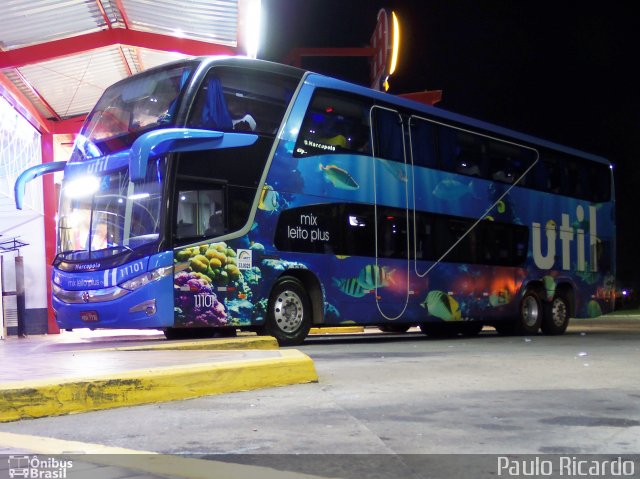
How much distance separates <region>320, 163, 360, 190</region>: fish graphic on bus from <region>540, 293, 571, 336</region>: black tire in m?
7.33

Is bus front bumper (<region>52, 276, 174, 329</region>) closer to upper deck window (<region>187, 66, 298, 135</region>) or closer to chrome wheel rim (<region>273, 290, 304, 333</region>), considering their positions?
chrome wheel rim (<region>273, 290, 304, 333</region>)

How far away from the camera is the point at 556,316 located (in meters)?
18.3

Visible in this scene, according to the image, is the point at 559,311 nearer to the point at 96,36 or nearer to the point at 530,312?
the point at 530,312

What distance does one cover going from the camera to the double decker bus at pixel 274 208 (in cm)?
1095

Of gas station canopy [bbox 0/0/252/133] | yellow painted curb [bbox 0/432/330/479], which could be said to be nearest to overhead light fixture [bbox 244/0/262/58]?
gas station canopy [bbox 0/0/252/133]

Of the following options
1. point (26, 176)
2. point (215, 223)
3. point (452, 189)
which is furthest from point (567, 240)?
point (26, 176)

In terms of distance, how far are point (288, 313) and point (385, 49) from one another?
1505cm

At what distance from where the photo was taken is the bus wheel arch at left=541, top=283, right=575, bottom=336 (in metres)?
18.2

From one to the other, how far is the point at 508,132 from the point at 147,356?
37.9ft

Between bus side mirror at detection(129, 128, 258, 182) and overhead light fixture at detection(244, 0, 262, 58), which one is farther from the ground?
overhead light fixture at detection(244, 0, 262, 58)

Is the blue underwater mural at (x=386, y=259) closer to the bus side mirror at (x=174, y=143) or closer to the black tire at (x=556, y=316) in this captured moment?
the black tire at (x=556, y=316)

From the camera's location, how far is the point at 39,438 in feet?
15.5

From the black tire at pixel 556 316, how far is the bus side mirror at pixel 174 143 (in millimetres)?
9689

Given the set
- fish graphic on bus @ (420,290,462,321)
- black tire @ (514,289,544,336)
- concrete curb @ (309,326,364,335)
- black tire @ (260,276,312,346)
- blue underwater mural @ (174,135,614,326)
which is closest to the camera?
blue underwater mural @ (174,135,614,326)
